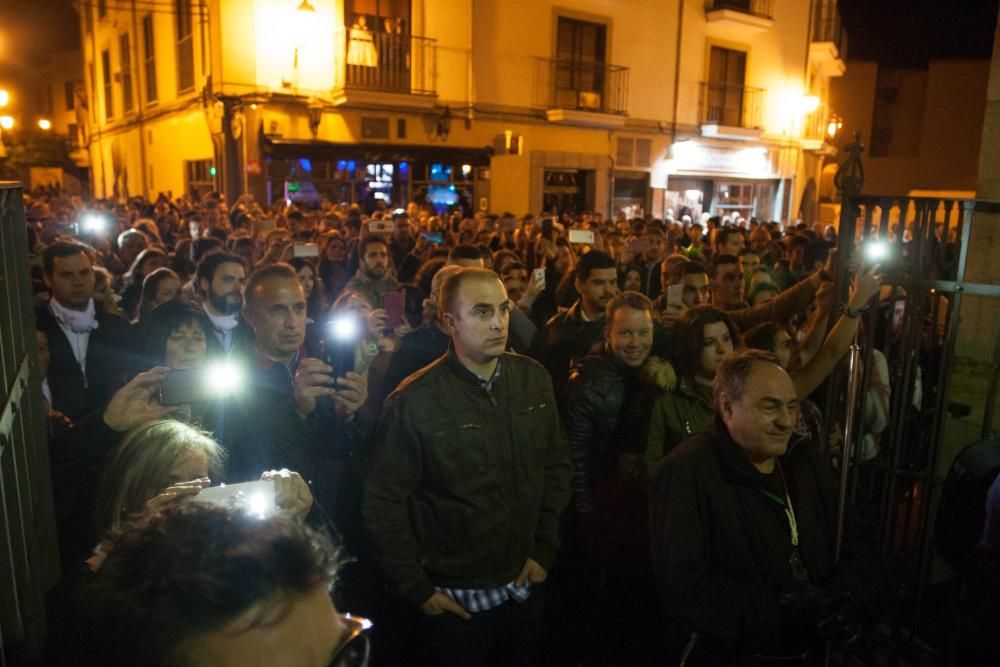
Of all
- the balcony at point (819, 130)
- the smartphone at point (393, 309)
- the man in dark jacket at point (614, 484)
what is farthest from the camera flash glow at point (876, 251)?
the balcony at point (819, 130)

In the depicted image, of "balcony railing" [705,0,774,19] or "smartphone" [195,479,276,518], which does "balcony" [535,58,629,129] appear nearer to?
"balcony railing" [705,0,774,19]

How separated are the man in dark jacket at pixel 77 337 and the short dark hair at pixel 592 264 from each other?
293cm

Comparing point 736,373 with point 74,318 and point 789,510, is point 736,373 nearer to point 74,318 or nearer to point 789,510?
point 789,510

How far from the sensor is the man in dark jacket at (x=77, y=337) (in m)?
4.12

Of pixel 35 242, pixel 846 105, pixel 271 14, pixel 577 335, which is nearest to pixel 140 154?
pixel 271 14

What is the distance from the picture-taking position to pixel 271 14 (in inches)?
617

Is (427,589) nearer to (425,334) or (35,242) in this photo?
(425,334)

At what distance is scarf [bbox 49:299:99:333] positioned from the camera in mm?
4328

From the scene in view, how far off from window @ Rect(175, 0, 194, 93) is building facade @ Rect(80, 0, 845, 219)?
0.27 ft

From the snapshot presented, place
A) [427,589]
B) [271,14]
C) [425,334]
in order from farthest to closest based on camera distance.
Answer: [271,14]
[425,334]
[427,589]

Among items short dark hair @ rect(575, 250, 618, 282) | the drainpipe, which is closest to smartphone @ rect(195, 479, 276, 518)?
short dark hair @ rect(575, 250, 618, 282)

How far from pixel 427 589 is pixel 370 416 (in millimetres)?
1158

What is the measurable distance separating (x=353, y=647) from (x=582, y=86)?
20962mm

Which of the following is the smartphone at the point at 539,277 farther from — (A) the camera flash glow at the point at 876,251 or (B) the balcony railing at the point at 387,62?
(B) the balcony railing at the point at 387,62
